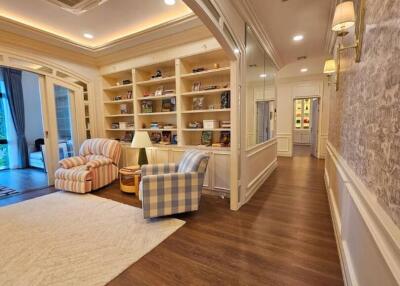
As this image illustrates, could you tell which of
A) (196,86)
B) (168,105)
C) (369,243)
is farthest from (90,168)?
(369,243)

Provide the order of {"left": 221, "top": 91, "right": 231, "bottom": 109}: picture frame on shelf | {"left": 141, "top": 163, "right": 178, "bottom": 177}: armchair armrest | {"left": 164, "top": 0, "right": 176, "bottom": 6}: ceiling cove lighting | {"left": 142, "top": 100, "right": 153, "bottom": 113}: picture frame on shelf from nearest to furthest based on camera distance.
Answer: {"left": 164, "top": 0, "right": 176, "bottom": 6}: ceiling cove lighting < {"left": 141, "top": 163, "right": 178, "bottom": 177}: armchair armrest < {"left": 221, "top": 91, "right": 231, "bottom": 109}: picture frame on shelf < {"left": 142, "top": 100, "right": 153, "bottom": 113}: picture frame on shelf

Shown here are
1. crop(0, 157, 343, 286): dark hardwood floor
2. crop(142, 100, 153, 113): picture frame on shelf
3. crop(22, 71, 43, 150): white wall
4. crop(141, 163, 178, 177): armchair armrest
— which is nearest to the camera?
crop(0, 157, 343, 286): dark hardwood floor

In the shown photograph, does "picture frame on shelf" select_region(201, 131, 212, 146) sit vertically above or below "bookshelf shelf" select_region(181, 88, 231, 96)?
below

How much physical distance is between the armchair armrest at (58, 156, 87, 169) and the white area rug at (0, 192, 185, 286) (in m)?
0.83

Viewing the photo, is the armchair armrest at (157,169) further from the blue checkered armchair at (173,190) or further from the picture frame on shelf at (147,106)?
the picture frame on shelf at (147,106)

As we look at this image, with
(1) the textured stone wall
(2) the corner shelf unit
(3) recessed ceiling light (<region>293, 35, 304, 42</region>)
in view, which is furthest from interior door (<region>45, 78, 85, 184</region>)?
(1) the textured stone wall

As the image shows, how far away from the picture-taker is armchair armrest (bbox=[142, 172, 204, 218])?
2.53 m

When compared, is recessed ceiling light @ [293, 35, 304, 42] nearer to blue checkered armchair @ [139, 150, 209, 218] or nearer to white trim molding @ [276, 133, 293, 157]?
blue checkered armchair @ [139, 150, 209, 218]

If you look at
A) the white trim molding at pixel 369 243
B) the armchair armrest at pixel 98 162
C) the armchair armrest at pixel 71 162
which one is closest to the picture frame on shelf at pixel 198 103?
the armchair armrest at pixel 98 162

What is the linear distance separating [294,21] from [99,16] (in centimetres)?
310

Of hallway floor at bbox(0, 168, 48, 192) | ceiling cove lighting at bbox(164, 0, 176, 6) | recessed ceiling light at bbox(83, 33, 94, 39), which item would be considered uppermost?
recessed ceiling light at bbox(83, 33, 94, 39)

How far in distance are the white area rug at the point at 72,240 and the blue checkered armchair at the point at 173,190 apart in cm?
17

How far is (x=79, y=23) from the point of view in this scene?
136 inches

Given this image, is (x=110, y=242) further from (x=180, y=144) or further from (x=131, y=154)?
(x=131, y=154)
